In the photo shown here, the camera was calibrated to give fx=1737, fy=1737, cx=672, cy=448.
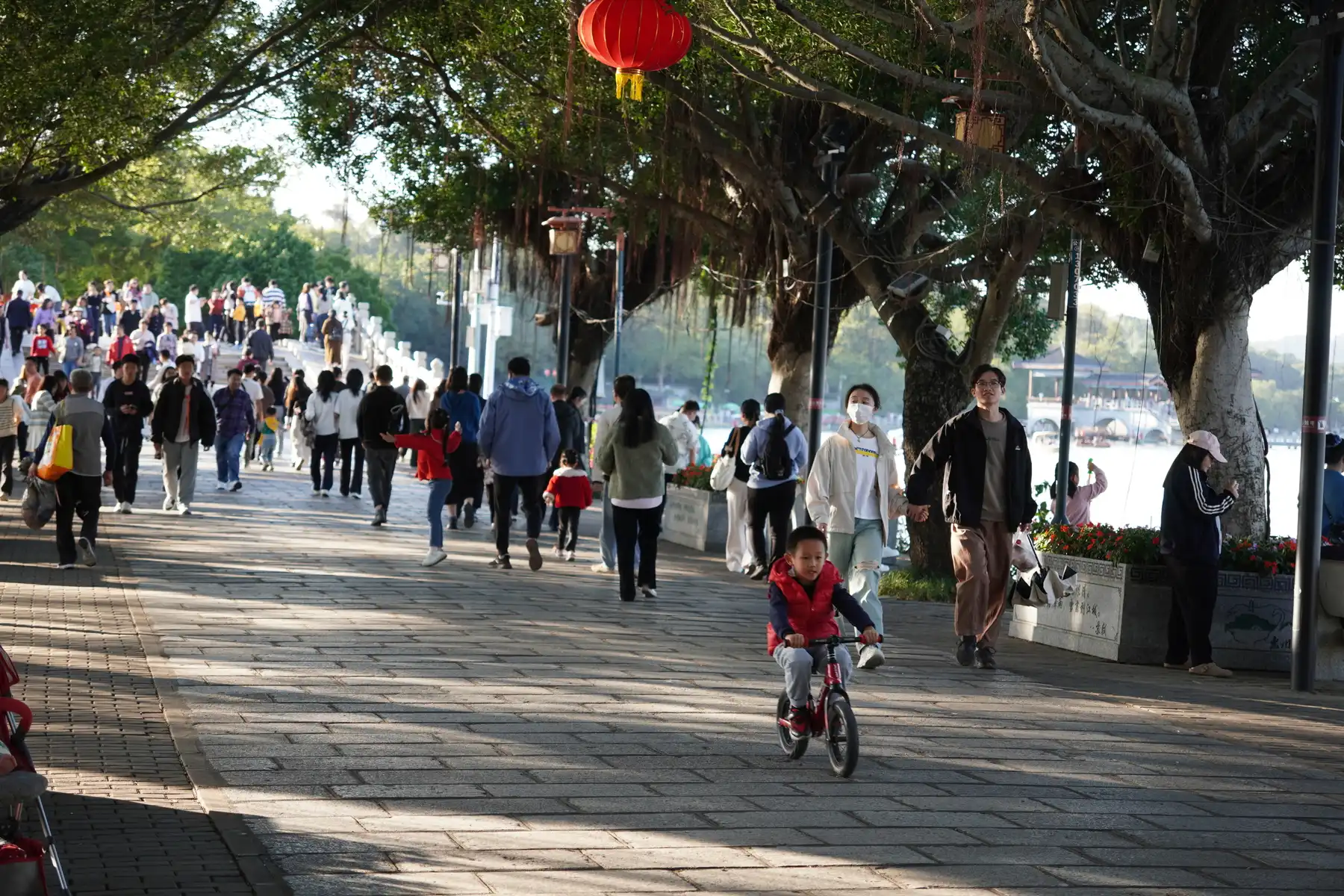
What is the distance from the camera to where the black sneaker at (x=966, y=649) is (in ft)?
36.8

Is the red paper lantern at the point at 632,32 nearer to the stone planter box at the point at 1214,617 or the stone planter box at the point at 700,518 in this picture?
the stone planter box at the point at 1214,617

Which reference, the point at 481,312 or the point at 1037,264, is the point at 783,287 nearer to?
the point at 1037,264

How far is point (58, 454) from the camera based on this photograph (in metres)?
14.1

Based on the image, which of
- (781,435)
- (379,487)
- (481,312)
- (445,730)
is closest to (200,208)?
(481,312)

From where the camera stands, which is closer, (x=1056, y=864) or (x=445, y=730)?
(x=1056, y=864)

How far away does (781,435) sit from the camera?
15430mm

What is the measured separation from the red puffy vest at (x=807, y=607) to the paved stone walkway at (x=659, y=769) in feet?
1.92

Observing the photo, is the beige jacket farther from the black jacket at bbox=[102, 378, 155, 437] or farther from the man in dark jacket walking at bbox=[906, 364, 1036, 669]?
the black jacket at bbox=[102, 378, 155, 437]

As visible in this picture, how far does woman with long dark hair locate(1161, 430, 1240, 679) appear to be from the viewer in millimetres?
11562

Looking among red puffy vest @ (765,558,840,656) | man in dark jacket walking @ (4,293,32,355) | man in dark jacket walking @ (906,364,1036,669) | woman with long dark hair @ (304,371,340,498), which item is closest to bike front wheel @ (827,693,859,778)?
red puffy vest @ (765,558,840,656)

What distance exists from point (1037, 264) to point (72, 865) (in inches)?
676

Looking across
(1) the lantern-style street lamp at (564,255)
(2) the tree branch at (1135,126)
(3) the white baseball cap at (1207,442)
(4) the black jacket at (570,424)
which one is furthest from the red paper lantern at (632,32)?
(1) the lantern-style street lamp at (564,255)

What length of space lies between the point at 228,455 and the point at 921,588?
12.3 m

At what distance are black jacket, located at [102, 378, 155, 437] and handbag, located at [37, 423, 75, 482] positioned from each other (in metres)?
5.38
